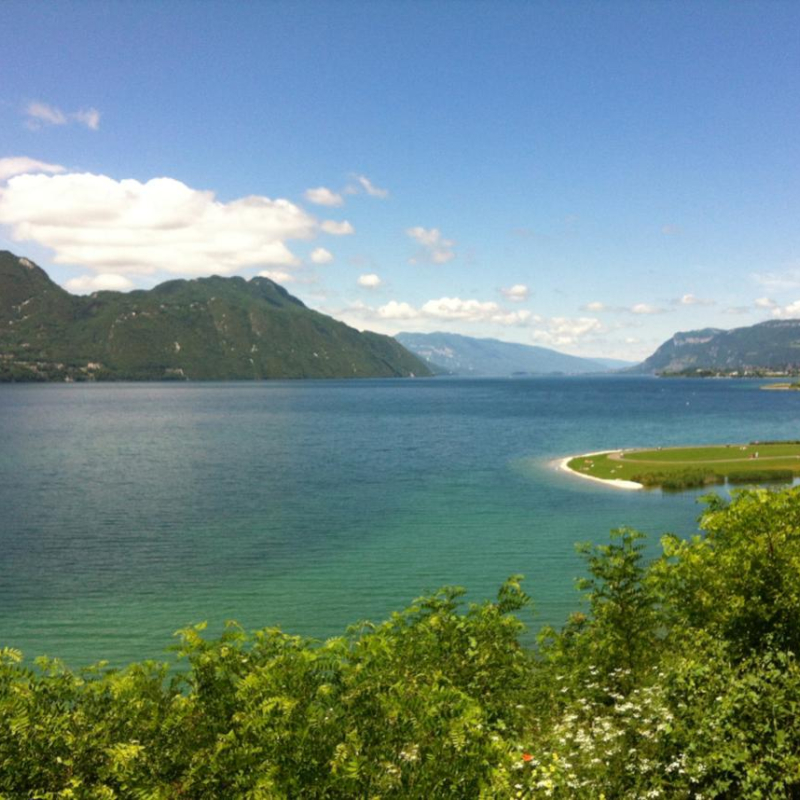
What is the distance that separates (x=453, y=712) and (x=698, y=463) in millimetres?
107895

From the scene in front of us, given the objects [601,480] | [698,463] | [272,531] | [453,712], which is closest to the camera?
[453,712]

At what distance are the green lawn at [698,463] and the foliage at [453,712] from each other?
7861 cm

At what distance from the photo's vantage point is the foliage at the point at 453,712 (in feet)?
41.2

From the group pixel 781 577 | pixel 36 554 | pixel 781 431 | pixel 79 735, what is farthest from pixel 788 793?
pixel 781 431

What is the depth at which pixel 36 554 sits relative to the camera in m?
59.0

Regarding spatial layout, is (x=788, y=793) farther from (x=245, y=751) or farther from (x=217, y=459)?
(x=217, y=459)

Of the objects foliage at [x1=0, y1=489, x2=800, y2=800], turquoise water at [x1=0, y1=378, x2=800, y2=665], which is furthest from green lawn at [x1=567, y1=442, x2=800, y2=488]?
foliage at [x1=0, y1=489, x2=800, y2=800]

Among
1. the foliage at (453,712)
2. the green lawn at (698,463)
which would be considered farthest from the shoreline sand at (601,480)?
the foliage at (453,712)

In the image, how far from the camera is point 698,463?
10738 cm

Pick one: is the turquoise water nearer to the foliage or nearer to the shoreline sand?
the shoreline sand

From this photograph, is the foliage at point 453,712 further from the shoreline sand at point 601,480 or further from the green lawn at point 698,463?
the green lawn at point 698,463

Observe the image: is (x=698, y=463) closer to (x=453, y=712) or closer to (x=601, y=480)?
(x=601, y=480)

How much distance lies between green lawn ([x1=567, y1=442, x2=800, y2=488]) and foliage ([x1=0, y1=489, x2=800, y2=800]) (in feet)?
258

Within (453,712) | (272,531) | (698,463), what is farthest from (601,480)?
(453,712)
